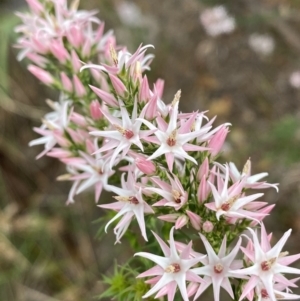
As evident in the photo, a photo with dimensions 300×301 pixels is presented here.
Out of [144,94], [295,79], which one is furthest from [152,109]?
[295,79]

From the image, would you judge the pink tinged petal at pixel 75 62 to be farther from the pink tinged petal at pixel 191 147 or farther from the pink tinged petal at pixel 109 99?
the pink tinged petal at pixel 191 147

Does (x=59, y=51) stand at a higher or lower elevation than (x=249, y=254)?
higher

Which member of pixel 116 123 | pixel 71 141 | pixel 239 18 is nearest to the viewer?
pixel 116 123

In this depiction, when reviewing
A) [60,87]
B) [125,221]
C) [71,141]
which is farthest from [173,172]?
[60,87]

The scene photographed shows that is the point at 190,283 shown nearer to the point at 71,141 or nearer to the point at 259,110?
the point at 71,141

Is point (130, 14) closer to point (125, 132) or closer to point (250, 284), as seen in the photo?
point (125, 132)
